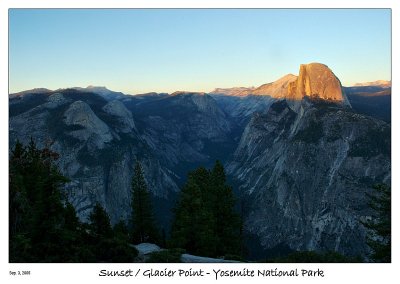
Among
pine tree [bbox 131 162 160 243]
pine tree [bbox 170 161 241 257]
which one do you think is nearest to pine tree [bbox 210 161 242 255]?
pine tree [bbox 170 161 241 257]

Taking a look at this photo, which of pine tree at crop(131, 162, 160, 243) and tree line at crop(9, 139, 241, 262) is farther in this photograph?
pine tree at crop(131, 162, 160, 243)

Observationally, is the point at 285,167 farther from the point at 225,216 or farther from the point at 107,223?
the point at 107,223

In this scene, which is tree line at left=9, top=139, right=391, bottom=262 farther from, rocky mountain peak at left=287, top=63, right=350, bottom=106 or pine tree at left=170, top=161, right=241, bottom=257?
rocky mountain peak at left=287, top=63, right=350, bottom=106

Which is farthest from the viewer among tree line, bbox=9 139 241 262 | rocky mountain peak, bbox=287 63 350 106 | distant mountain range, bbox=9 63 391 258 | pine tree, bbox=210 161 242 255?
rocky mountain peak, bbox=287 63 350 106

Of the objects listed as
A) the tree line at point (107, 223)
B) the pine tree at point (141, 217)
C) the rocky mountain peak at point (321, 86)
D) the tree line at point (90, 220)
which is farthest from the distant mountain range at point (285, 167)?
the tree line at point (107, 223)

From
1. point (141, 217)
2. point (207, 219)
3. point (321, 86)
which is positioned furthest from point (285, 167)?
point (207, 219)

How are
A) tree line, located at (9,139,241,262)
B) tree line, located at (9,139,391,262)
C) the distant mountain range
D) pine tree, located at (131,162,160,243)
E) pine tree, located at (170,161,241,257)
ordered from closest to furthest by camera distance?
tree line, located at (9,139,391,262), tree line, located at (9,139,241,262), pine tree, located at (170,161,241,257), pine tree, located at (131,162,160,243), the distant mountain range

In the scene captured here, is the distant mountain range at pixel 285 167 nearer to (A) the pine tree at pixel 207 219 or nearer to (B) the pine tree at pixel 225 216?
(B) the pine tree at pixel 225 216
